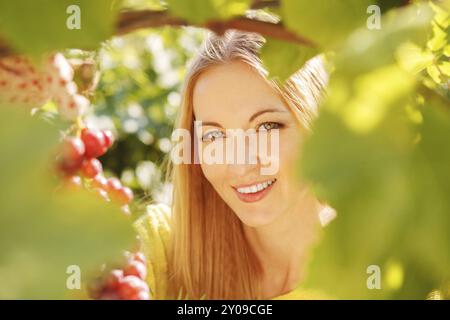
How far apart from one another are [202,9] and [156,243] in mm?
1276

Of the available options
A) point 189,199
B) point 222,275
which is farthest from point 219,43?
point 222,275

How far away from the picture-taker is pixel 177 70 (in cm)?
273

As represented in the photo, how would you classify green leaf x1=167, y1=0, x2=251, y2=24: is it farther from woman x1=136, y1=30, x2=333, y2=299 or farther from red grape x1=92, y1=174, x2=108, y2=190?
woman x1=136, y1=30, x2=333, y2=299

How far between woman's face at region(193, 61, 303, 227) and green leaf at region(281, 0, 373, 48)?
0.76 metres

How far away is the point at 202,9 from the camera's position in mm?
178

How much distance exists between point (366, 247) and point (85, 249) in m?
0.05

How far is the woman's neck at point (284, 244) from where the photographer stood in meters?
1.22

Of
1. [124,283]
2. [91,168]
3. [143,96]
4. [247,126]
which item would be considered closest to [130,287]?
[124,283]

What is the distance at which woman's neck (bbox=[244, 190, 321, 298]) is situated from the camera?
122 cm

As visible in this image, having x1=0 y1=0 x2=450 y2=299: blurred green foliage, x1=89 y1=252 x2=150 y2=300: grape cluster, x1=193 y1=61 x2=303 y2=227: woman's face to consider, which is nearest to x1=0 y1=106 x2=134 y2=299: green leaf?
x1=0 y1=0 x2=450 y2=299: blurred green foliage

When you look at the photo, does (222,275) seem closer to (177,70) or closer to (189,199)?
(189,199)

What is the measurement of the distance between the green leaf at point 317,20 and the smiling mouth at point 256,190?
0.87m

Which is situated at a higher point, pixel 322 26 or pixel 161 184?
pixel 161 184

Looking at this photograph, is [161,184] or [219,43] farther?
[161,184]
